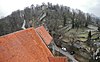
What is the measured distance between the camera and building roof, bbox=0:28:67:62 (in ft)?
73.1

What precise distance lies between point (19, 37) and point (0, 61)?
208 inches

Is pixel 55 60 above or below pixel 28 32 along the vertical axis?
below

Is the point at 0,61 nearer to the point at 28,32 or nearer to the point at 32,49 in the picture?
the point at 32,49

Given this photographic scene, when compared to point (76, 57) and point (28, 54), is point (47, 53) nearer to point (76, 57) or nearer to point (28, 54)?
point (28, 54)

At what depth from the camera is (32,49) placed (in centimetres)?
2589

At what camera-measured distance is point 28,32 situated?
2772cm

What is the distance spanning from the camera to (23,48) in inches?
974

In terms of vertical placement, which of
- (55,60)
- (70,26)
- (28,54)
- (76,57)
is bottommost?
(70,26)

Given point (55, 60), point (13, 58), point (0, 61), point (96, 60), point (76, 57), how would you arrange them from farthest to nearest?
point (76, 57)
point (96, 60)
point (55, 60)
point (13, 58)
point (0, 61)

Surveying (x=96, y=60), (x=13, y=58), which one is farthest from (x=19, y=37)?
(x=96, y=60)

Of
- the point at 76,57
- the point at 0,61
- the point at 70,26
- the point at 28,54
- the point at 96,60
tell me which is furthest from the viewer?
the point at 70,26

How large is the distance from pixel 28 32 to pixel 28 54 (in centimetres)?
393

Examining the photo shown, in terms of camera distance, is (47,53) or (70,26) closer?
(47,53)

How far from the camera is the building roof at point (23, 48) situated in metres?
22.3
